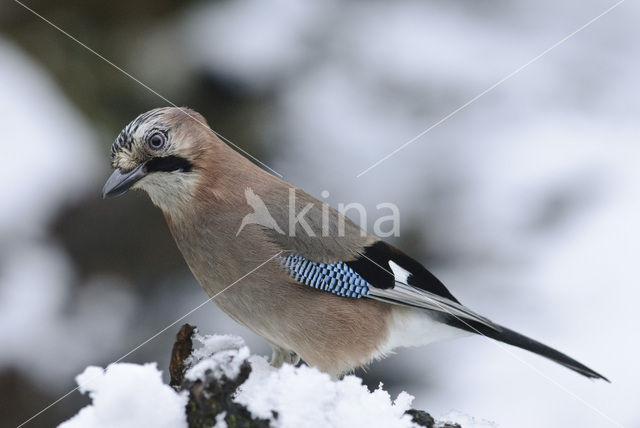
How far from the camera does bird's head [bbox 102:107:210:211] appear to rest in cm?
301

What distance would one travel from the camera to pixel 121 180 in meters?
2.99

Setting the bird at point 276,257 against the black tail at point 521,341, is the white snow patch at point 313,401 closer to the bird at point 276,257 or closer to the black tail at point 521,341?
the bird at point 276,257

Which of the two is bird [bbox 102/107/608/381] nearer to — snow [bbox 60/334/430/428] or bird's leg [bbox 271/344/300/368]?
bird's leg [bbox 271/344/300/368]

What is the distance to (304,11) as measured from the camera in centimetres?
498

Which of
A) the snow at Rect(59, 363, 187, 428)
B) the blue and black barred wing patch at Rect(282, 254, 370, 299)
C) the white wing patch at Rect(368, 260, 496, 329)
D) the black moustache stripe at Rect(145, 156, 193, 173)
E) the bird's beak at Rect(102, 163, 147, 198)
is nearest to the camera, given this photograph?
the snow at Rect(59, 363, 187, 428)

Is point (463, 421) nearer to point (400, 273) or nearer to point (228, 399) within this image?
point (228, 399)

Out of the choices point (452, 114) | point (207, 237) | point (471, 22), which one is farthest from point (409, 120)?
point (207, 237)

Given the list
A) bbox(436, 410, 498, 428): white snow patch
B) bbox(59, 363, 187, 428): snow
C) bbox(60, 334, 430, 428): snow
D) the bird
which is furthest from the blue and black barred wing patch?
bbox(59, 363, 187, 428): snow

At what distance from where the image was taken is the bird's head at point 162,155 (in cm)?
301

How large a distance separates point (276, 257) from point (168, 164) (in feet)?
1.90

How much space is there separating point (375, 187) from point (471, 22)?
1254mm

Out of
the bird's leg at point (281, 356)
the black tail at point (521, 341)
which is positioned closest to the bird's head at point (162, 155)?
the bird's leg at point (281, 356)

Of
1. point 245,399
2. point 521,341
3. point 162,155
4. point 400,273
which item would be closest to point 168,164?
point 162,155

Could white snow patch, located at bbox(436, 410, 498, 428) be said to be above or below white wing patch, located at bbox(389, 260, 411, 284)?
below
